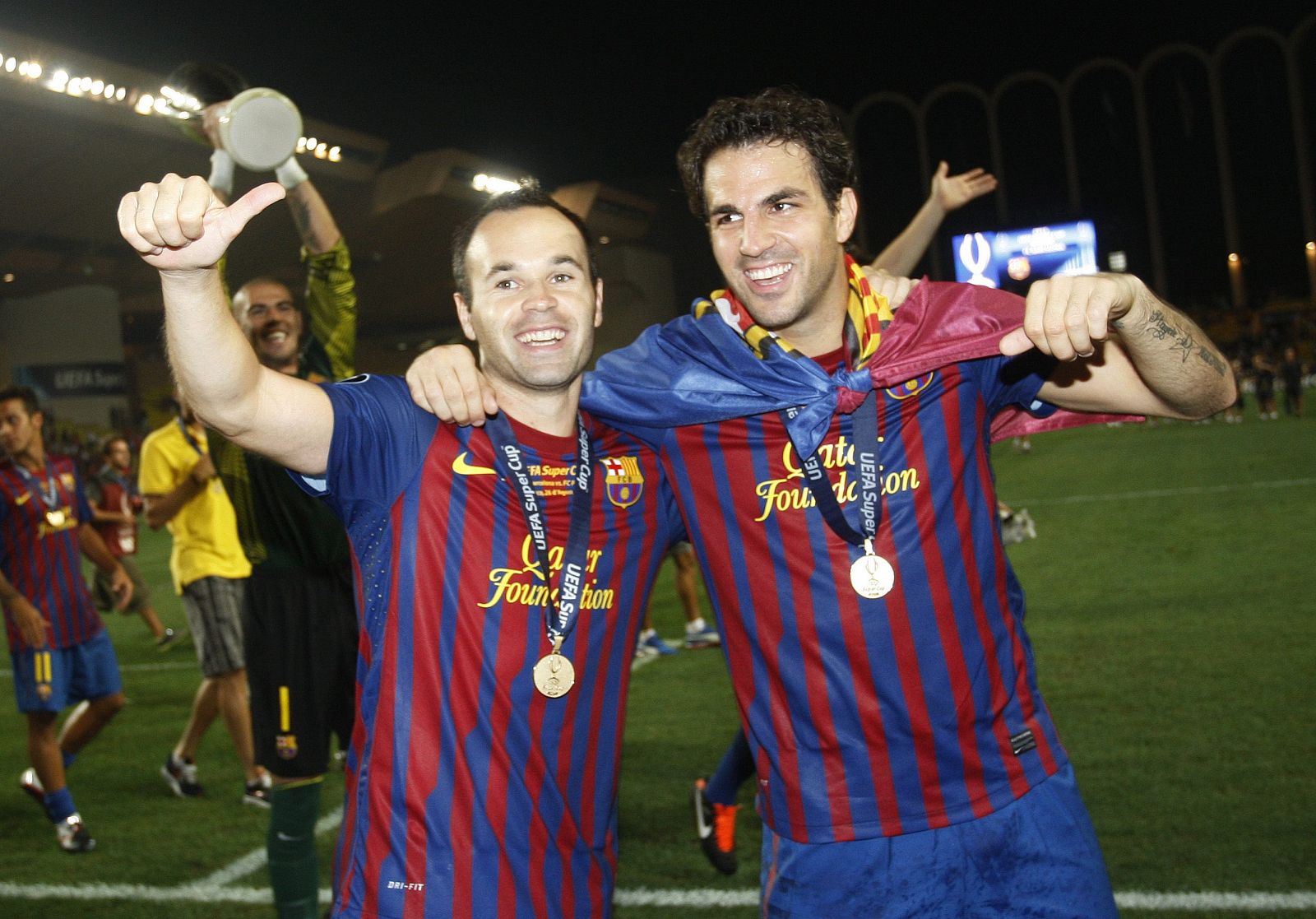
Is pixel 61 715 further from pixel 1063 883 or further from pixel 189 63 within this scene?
pixel 1063 883

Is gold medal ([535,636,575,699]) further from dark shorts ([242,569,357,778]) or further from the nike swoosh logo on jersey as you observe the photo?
dark shorts ([242,569,357,778])

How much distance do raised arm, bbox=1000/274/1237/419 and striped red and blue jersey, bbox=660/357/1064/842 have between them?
239mm

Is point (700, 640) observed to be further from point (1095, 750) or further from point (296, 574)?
point (296, 574)

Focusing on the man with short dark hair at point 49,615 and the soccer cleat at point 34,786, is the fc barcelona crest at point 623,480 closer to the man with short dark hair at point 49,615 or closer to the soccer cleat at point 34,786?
the man with short dark hair at point 49,615

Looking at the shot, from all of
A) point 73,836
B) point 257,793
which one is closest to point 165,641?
point 257,793

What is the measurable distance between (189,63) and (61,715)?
20.0ft

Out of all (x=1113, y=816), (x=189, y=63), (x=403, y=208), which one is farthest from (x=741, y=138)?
(x=403, y=208)

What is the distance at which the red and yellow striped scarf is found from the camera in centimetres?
248

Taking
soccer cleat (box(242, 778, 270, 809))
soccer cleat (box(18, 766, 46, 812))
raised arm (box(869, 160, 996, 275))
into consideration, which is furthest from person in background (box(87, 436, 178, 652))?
raised arm (box(869, 160, 996, 275))

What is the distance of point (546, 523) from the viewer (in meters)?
2.40

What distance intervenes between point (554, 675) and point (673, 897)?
236 centimetres

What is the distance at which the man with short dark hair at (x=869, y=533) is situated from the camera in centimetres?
231

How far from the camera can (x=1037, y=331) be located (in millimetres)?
2018

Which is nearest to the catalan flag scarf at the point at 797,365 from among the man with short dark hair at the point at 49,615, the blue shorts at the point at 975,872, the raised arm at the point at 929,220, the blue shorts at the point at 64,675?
the blue shorts at the point at 975,872
